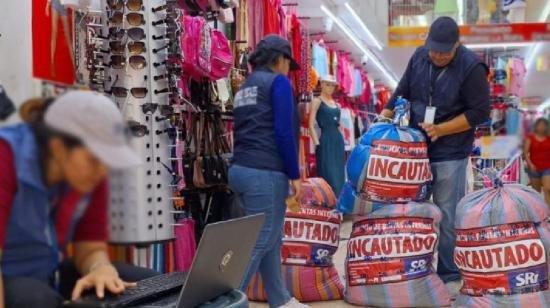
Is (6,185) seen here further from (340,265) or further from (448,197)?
(340,265)

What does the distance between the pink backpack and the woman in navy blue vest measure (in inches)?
37.3

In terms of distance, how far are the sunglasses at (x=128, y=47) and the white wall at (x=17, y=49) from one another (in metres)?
0.09

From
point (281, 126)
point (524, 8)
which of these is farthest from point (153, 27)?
point (281, 126)

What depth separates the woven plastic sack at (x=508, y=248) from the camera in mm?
2768

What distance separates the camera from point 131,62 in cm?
80

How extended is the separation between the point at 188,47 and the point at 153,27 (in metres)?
2.53

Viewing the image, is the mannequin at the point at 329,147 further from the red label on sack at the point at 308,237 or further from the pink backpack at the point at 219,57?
the red label on sack at the point at 308,237

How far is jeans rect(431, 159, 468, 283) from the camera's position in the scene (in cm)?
330

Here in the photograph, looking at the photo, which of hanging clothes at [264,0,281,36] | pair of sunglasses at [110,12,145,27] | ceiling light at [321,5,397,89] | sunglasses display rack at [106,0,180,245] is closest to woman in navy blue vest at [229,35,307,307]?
sunglasses display rack at [106,0,180,245]

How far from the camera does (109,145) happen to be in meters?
0.56

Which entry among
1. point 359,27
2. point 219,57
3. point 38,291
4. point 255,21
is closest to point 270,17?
point 255,21

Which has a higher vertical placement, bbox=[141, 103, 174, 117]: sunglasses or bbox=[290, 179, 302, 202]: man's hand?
bbox=[141, 103, 174, 117]: sunglasses

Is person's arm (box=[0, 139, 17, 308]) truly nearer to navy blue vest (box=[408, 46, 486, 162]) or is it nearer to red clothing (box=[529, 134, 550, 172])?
red clothing (box=[529, 134, 550, 172])

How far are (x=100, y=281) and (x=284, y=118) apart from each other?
1875 mm
